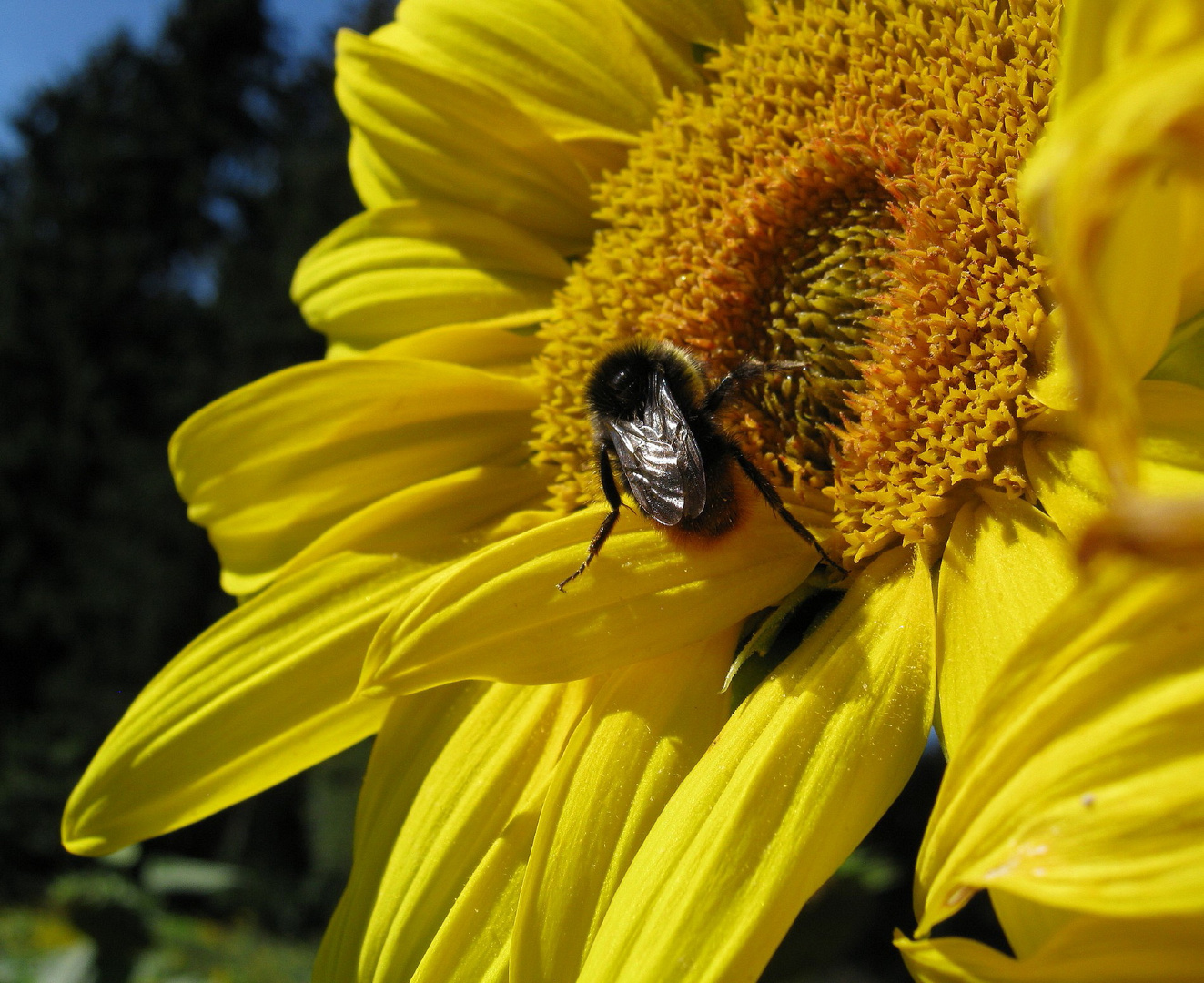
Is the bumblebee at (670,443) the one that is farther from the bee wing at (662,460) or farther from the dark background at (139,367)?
the dark background at (139,367)

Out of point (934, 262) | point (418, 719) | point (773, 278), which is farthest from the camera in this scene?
point (773, 278)

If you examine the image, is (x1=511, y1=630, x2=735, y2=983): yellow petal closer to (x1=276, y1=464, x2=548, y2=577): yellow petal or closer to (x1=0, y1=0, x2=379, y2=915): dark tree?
(x1=276, y1=464, x2=548, y2=577): yellow petal

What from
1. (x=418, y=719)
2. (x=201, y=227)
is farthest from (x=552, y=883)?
(x=201, y=227)

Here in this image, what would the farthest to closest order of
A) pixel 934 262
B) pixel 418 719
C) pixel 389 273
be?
pixel 389 273, pixel 418 719, pixel 934 262

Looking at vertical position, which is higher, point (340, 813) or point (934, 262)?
point (934, 262)

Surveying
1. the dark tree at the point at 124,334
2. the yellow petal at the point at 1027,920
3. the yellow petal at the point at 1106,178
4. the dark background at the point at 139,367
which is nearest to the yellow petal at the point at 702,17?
the yellow petal at the point at 1106,178

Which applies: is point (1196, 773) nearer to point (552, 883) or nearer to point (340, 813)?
point (552, 883)
